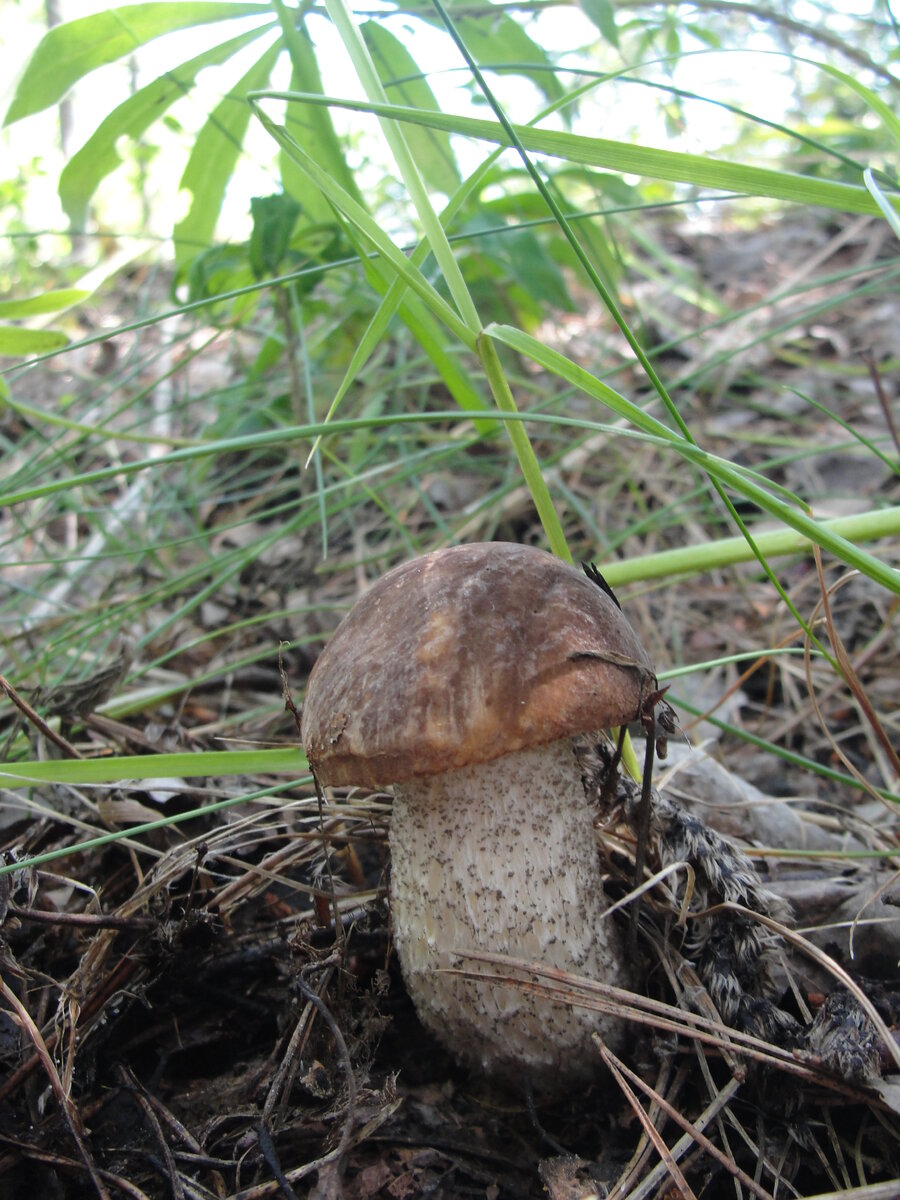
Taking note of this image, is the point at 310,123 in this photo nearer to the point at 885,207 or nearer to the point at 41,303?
the point at 41,303

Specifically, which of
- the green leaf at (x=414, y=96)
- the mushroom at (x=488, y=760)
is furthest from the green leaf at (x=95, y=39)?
the mushroom at (x=488, y=760)

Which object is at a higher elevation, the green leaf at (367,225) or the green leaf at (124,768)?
the green leaf at (367,225)

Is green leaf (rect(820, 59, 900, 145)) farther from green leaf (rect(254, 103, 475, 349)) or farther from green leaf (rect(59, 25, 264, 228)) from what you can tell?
green leaf (rect(59, 25, 264, 228))

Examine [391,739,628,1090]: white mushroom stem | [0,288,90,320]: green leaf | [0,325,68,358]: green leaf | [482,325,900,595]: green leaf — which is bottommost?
[391,739,628,1090]: white mushroom stem

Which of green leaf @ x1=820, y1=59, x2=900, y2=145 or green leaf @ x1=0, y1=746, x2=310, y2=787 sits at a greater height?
green leaf @ x1=820, y1=59, x2=900, y2=145

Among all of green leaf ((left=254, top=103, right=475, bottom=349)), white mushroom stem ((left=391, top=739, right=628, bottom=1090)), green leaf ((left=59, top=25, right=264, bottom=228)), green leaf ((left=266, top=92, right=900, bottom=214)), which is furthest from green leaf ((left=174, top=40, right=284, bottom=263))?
white mushroom stem ((left=391, top=739, right=628, bottom=1090))

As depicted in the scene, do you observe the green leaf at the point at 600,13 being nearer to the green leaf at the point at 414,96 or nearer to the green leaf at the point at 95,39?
the green leaf at the point at 414,96
